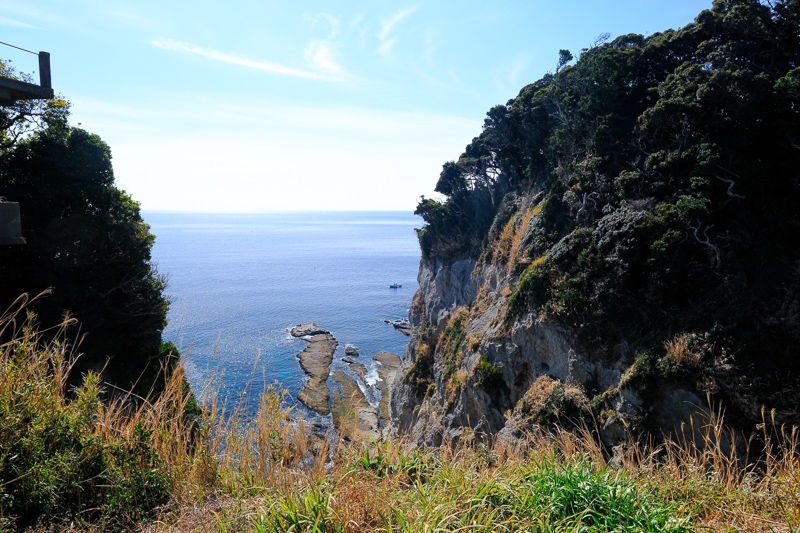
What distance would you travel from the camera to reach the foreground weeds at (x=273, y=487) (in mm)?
3045

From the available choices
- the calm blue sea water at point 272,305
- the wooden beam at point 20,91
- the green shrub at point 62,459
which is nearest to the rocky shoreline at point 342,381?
the calm blue sea water at point 272,305

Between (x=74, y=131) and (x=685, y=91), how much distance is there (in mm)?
24453

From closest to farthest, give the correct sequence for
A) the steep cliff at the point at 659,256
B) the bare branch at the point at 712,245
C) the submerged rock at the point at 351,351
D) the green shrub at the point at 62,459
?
the green shrub at the point at 62,459 → the steep cliff at the point at 659,256 → the bare branch at the point at 712,245 → the submerged rock at the point at 351,351

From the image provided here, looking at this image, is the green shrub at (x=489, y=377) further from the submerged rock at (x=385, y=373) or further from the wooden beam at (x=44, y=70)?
the wooden beam at (x=44, y=70)

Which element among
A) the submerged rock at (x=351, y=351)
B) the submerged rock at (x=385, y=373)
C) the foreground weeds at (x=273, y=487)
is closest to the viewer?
the foreground weeds at (x=273, y=487)

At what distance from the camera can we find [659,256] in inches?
526

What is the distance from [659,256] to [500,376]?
7.97m

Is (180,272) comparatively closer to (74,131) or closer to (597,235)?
(74,131)

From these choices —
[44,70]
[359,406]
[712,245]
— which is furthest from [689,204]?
[359,406]

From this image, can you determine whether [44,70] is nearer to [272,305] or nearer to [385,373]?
[385,373]

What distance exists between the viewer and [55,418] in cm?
365

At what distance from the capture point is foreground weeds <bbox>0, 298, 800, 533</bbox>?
3.04m

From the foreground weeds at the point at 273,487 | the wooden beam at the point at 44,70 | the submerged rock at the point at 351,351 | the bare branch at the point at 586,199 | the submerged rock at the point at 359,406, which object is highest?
the wooden beam at the point at 44,70

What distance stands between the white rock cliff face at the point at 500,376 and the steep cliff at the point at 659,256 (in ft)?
0.24
